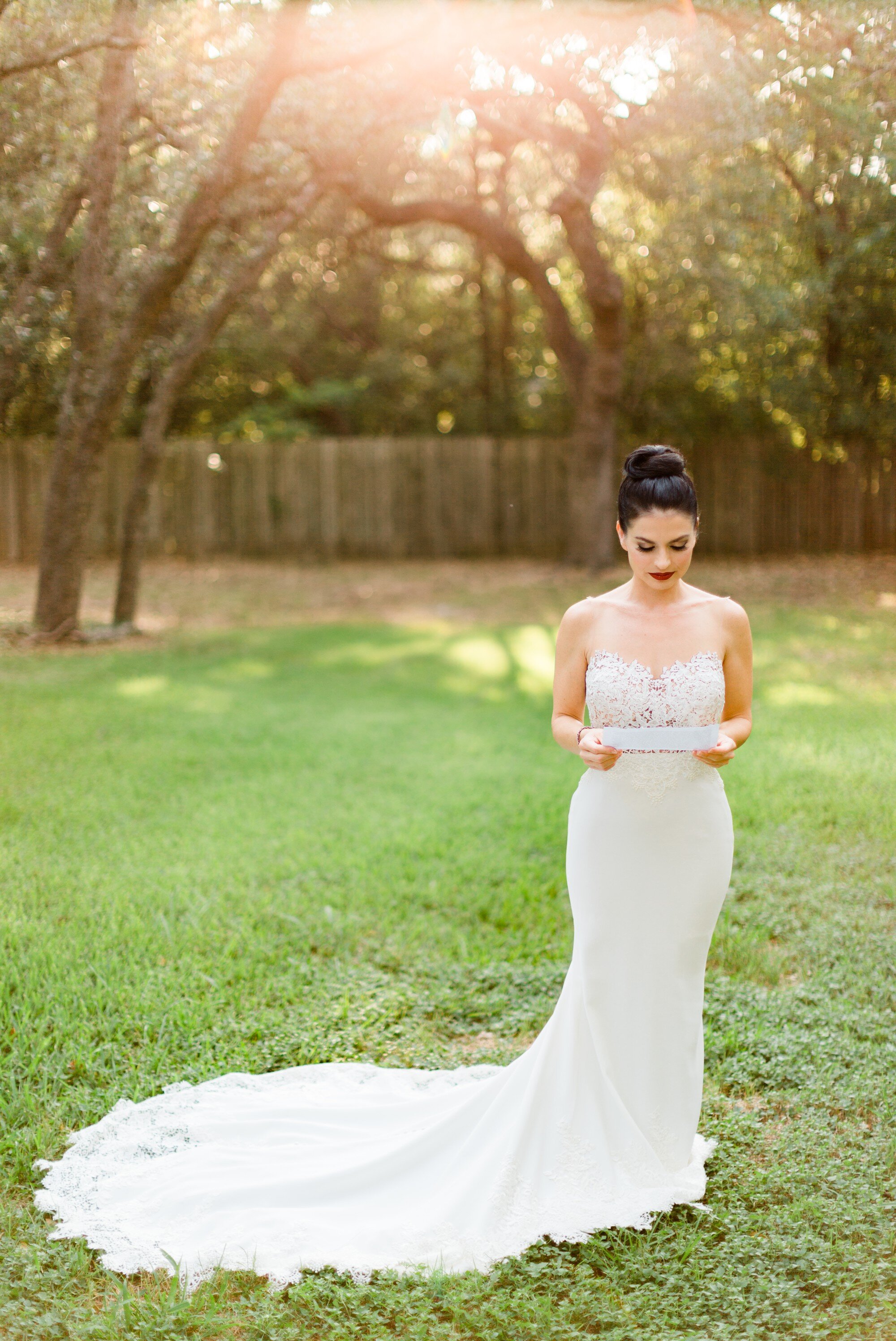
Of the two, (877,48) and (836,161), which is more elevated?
(836,161)

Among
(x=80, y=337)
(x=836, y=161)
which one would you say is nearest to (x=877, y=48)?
(x=836, y=161)

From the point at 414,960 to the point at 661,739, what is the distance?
91.5 inches

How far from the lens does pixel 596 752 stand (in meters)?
2.89

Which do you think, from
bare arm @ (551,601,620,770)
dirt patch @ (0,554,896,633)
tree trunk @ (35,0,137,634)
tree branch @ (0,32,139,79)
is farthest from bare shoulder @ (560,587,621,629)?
dirt patch @ (0,554,896,633)

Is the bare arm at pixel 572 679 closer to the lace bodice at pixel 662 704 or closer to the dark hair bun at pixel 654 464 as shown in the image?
the lace bodice at pixel 662 704

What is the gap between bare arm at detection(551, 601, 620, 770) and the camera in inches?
120

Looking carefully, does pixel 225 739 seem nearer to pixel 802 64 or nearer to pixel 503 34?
pixel 802 64

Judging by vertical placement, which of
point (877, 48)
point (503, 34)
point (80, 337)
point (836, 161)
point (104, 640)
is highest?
point (503, 34)

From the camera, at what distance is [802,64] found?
8.91m

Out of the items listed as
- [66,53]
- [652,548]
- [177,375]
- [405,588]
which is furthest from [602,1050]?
[405,588]

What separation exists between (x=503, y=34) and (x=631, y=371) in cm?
906

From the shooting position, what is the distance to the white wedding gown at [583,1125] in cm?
290

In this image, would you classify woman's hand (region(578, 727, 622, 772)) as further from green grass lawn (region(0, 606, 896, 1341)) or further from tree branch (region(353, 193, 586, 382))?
tree branch (region(353, 193, 586, 382))

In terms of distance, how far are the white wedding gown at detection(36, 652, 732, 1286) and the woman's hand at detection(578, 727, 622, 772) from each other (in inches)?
3.1
